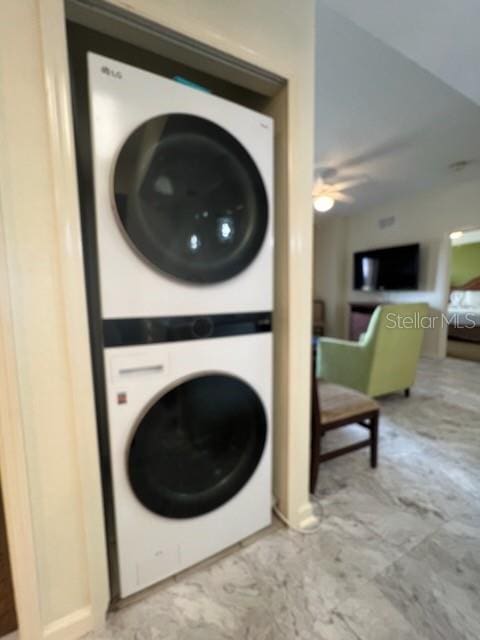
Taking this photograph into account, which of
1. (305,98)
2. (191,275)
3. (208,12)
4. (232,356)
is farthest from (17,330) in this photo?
(305,98)

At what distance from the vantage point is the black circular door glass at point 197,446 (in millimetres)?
935

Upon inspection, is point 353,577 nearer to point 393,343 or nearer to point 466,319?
point 393,343

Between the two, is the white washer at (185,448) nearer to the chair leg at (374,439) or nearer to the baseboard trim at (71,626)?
the baseboard trim at (71,626)

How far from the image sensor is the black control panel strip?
2.81 feet

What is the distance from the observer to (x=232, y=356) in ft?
3.44

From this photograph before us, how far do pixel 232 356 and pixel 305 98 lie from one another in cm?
103

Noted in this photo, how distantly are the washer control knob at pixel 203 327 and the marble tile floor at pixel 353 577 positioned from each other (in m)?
0.90

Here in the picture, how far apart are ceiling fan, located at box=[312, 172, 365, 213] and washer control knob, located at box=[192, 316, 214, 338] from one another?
2.97m

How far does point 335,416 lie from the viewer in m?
1.52

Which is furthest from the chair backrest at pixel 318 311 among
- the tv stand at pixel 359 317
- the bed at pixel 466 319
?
the bed at pixel 466 319

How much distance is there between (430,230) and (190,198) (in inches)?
189

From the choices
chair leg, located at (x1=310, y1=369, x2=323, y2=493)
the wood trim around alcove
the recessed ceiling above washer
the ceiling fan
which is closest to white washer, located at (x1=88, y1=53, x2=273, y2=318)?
chair leg, located at (x1=310, y1=369, x2=323, y2=493)

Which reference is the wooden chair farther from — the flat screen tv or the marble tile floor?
the flat screen tv

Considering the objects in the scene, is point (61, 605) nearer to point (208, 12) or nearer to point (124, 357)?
point (124, 357)
